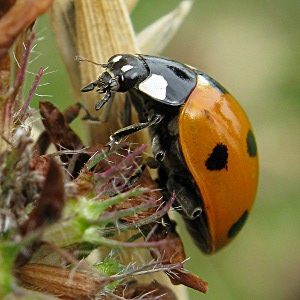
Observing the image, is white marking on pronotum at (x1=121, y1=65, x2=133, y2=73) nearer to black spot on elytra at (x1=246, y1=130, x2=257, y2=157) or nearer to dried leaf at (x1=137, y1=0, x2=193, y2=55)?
dried leaf at (x1=137, y1=0, x2=193, y2=55)

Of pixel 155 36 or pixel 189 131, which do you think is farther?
pixel 155 36

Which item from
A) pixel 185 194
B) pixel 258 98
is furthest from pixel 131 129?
pixel 258 98

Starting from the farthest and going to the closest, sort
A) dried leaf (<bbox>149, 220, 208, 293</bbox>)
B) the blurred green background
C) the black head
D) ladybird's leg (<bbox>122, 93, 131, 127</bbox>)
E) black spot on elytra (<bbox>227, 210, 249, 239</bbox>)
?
the blurred green background, black spot on elytra (<bbox>227, 210, 249, 239</bbox>), ladybird's leg (<bbox>122, 93, 131, 127</bbox>), the black head, dried leaf (<bbox>149, 220, 208, 293</bbox>)

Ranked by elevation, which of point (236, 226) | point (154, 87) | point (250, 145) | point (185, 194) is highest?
point (154, 87)

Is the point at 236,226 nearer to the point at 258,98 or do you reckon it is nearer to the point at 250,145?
the point at 250,145

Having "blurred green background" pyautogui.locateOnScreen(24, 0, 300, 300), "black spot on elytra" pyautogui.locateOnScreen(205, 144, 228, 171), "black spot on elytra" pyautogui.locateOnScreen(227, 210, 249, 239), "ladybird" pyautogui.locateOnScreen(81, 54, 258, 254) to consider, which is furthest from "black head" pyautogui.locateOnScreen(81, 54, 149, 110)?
"blurred green background" pyautogui.locateOnScreen(24, 0, 300, 300)

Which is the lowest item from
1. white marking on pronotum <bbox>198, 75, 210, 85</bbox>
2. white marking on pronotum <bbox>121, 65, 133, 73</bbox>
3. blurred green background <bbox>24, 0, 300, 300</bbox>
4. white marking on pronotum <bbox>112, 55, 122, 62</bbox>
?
blurred green background <bbox>24, 0, 300, 300</bbox>

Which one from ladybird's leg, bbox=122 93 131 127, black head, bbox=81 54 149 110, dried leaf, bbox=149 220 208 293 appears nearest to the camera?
dried leaf, bbox=149 220 208 293

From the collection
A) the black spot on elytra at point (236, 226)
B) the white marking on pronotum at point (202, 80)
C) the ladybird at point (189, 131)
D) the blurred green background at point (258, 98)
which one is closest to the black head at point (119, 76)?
the ladybird at point (189, 131)
